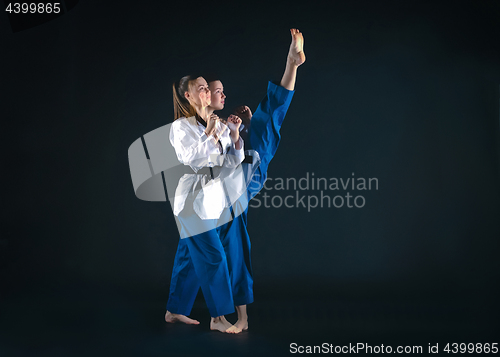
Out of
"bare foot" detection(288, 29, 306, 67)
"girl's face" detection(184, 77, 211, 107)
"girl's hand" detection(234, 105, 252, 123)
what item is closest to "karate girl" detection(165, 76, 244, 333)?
"girl's face" detection(184, 77, 211, 107)

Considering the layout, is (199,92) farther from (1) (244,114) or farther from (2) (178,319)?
(2) (178,319)

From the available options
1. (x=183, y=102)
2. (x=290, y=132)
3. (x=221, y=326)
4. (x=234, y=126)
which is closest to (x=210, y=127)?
(x=234, y=126)

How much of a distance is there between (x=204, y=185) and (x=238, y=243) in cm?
33

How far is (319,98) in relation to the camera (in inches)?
132

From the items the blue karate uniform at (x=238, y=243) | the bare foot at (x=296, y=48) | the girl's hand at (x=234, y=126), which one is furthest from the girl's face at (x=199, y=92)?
the bare foot at (x=296, y=48)

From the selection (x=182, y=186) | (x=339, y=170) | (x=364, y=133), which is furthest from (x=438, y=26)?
(x=182, y=186)

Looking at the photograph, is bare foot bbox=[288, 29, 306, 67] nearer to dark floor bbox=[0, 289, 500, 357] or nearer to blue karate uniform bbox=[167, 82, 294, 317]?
blue karate uniform bbox=[167, 82, 294, 317]

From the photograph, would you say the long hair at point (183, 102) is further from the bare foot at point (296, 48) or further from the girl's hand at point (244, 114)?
the bare foot at point (296, 48)

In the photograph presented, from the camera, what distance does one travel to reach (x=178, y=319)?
8.39 ft

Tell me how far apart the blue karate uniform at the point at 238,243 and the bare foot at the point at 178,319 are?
0.03m

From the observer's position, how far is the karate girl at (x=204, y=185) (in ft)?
7.50

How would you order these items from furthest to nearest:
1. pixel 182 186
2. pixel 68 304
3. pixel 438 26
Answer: pixel 438 26 → pixel 68 304 → pixel 182 186

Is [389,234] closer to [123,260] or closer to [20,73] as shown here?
[123,260]

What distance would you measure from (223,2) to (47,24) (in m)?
1.18
